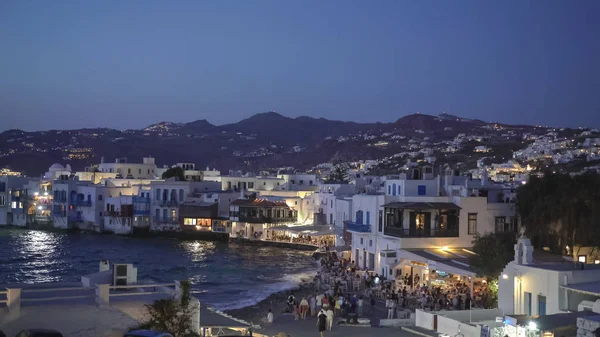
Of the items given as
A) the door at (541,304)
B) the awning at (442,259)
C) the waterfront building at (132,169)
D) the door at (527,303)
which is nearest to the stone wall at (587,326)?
the door at (541,304)

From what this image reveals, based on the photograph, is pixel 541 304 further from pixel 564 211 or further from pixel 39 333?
pixel 39 333

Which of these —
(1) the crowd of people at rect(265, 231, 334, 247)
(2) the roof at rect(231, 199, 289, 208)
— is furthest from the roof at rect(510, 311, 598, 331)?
(2) the roof at rect(231, 199, 289, 208)

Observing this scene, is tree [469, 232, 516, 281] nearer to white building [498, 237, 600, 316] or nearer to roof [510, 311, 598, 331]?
white building [498, 237, 600, 316]

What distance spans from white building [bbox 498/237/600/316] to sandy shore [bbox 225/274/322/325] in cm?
784

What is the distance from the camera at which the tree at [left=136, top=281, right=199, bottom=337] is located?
11.9 metres

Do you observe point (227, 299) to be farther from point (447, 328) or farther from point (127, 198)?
point (127, 198)

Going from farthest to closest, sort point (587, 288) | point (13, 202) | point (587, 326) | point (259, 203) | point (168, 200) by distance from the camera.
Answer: point (13, 202) → point (168, 200) → point (259, 203) → point (587, 288) → point (587, 326)

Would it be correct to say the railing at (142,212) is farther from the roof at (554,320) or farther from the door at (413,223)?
the roof at (554,320)

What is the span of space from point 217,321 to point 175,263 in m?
29.8

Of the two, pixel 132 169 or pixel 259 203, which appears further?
pixel 132 169

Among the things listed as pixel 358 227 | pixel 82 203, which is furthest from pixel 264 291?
pixel 82 203

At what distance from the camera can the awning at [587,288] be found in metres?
16.2

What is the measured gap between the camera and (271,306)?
2791 cm

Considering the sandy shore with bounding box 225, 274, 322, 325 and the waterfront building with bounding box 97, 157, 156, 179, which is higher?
the waterfront building with bounding box 97, 157, 156, 179
